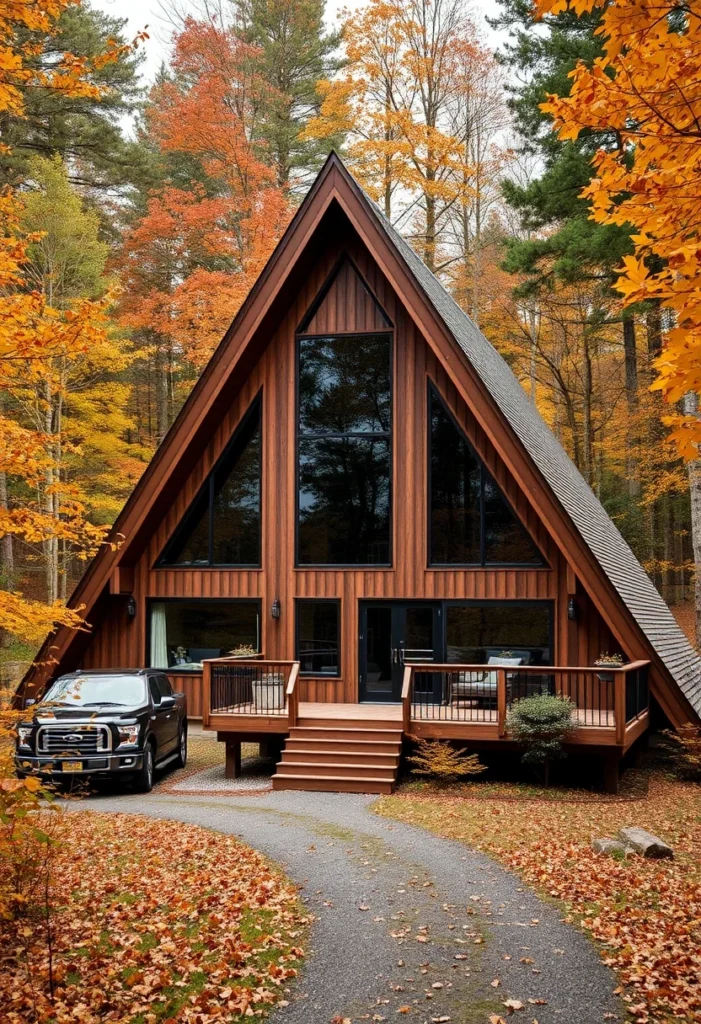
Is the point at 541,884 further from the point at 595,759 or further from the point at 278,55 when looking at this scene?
the point at 278,55

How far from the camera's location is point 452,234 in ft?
102

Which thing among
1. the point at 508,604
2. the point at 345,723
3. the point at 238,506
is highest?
the point at 238,506

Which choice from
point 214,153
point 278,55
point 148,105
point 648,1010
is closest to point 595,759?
point 648,1010

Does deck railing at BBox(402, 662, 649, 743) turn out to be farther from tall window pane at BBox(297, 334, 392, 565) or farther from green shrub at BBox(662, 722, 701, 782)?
tall window pane at BBox(297, 334, 392, 565)

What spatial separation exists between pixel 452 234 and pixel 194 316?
988 centimetres

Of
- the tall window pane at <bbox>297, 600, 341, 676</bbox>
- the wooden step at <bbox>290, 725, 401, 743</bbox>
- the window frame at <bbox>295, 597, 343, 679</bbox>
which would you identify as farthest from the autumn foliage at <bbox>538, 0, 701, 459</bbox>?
the tall window pane at <bbox>297, 600, 341, 676</bbox>

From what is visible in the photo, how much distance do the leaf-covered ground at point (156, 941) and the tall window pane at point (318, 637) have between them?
8.04 m

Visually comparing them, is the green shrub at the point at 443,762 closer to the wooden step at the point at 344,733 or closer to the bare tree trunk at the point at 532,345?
the wooden step at the point at 344,733

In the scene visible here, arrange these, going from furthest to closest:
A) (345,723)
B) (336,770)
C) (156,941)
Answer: (345,723) → (336,770) → (156,941)

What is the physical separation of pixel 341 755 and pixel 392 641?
11.6ft

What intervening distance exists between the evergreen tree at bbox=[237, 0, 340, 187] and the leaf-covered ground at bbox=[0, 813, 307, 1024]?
24845 mm

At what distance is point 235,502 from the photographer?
57.8ft

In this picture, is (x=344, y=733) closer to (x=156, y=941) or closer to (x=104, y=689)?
(x=104, y=689)

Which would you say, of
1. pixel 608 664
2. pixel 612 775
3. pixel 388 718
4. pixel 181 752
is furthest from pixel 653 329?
pixel 181 752
